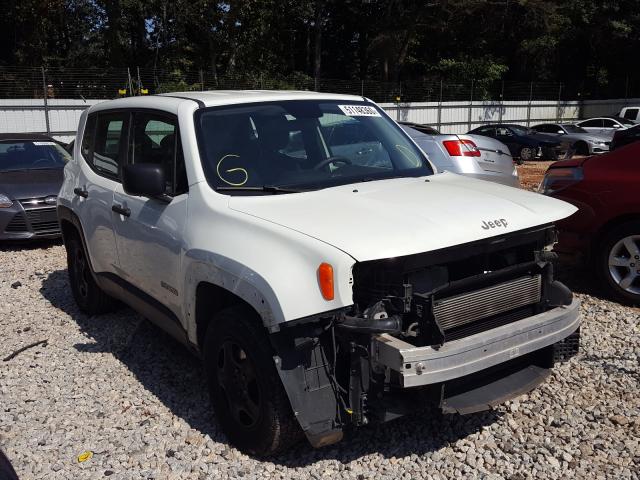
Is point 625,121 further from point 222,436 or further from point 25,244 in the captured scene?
point 222,436

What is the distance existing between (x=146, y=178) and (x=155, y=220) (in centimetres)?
37

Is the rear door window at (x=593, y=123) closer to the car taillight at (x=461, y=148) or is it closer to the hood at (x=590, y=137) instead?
the hood at (x=590, y=137)

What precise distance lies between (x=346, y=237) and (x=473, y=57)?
42516 millimetres

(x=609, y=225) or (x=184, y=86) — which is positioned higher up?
(x=184, y=86)

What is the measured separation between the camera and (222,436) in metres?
3.83

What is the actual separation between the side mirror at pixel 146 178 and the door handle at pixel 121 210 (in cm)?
63

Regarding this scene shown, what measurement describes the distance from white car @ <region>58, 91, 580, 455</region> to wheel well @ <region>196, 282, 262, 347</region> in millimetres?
11

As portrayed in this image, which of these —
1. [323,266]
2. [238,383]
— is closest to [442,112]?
[238,383]

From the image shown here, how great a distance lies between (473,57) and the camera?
42.8 meters

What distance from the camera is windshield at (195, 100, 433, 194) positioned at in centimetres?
391

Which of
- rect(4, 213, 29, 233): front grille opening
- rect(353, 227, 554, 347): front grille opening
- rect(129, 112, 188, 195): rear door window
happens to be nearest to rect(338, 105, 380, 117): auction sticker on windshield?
rect(129, 112, 188, 195): rear door window

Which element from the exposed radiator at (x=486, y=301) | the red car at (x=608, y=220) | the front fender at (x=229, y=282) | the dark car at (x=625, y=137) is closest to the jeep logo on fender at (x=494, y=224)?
the exposed radiator at (x=486, y=301)

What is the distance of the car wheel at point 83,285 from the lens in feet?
19.2

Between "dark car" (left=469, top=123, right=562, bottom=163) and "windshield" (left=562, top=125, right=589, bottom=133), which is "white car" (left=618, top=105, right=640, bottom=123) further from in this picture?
"dark car" (left=469, top=123, right=562, bottom=163)
